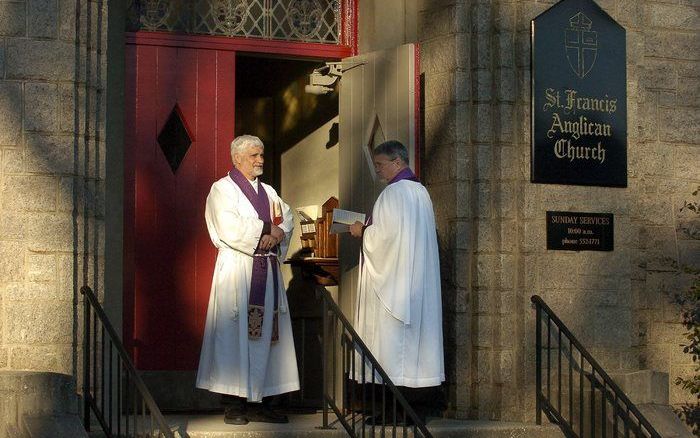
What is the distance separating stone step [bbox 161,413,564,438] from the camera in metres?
8.95

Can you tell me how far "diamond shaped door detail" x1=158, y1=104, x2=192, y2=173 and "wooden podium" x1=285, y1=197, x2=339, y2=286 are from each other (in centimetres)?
129

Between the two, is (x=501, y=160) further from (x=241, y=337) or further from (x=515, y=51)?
(x=241, y=337)

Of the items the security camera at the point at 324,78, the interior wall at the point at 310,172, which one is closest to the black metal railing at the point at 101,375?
the security camera at the point at 324,78

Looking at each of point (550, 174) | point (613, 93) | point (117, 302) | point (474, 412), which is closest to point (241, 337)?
point (117, 302)

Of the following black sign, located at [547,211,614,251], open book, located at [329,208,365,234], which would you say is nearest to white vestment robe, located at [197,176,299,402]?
open book, located at [329,208,365,234]

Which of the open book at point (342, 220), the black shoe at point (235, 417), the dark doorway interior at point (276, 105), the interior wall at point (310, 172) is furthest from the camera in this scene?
the dark doorway interior at point (276, 105)

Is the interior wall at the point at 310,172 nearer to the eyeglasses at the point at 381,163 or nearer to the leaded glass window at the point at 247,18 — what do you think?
the leaded glass window at the point at 247,18

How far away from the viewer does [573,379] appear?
33.4ft

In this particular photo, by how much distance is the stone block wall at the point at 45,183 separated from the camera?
8.74m

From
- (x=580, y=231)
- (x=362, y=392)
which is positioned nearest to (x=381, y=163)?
(x=362, y=392)

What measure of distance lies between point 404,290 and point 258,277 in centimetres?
95

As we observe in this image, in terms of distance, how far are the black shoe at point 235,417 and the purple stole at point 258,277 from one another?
48 cm

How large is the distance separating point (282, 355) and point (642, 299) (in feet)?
9.44

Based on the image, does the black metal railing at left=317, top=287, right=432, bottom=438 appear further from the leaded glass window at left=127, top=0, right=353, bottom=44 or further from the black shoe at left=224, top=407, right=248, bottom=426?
the leaded glass window at left=127, top=0, right=353, bottom=44
